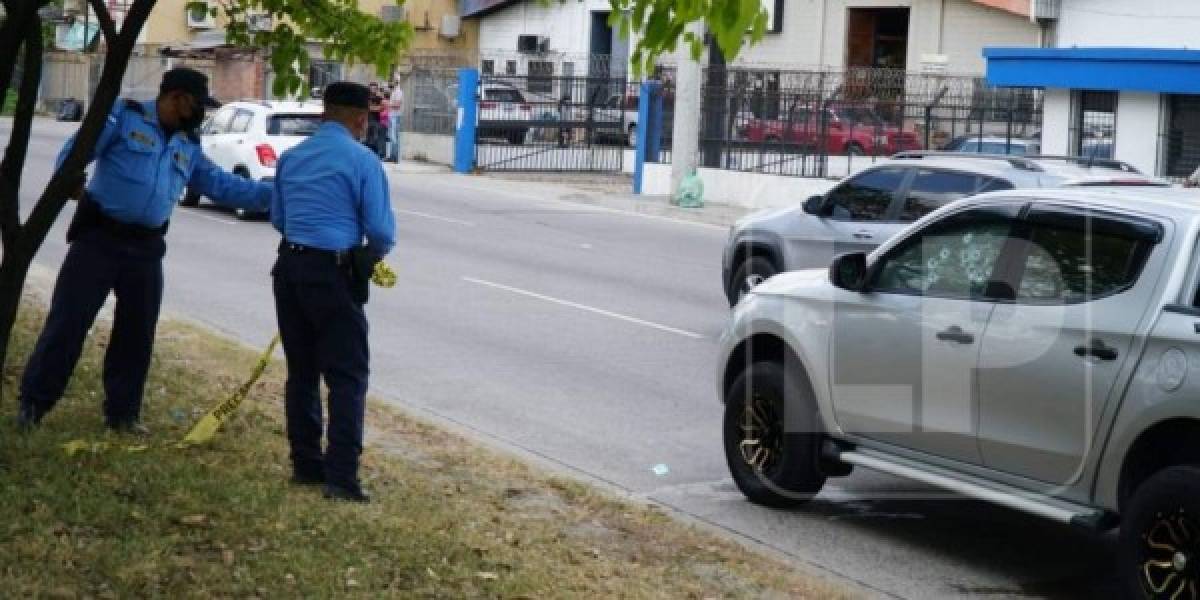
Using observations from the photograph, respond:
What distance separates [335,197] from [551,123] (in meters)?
33.5

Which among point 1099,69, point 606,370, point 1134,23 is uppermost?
point 1134,23

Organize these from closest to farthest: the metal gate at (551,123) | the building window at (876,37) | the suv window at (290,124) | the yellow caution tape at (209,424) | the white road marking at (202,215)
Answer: the yellow caution tape at (209,424) → the white road marking at (202,215) → the suv window at (290,124) → the metal gate at (551,123) → the building window at (876,37)

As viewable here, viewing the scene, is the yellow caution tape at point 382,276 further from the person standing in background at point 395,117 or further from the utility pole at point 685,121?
the person standing in background at point 395,117

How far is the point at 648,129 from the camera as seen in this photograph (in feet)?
119

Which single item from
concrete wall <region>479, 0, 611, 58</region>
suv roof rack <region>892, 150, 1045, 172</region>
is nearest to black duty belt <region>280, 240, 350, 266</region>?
suv roof rack <region>892, 150, 1045, 172</region>

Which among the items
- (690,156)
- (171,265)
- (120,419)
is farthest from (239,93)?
(120,419)

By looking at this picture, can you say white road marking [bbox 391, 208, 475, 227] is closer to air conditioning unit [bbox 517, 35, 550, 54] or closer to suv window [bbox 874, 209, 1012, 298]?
suv window [bbox 874, 209, 1012, 298]

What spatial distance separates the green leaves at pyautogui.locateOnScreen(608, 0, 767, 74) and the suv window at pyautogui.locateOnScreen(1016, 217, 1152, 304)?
7.92ft

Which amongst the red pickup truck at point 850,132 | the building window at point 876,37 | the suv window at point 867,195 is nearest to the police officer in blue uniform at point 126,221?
the suv window at point 867,195

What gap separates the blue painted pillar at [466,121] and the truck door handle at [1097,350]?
33660 millimetres

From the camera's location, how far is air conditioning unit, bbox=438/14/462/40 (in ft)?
199

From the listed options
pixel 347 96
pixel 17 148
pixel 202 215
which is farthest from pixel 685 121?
pixel 17 148

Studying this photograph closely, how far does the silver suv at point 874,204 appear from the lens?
45.1 ft

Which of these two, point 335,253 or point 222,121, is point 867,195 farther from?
point 222,121
